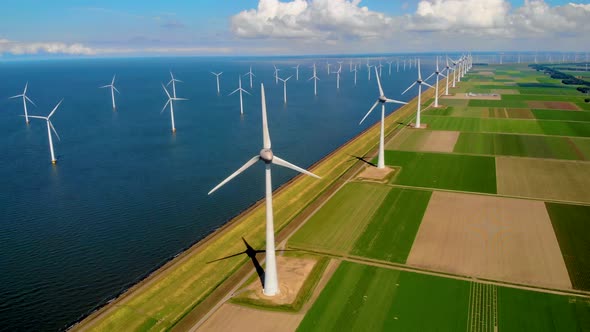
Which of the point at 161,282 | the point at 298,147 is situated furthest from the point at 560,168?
the point at 161,282

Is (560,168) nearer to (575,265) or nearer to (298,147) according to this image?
(575,265)

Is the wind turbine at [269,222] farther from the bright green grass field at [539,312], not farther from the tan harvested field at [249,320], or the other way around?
the bright green grass field at [539,312]

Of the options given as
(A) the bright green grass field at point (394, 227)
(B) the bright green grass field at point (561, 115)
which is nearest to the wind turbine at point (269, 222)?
(A) the bright green grass field at point (394, 227)

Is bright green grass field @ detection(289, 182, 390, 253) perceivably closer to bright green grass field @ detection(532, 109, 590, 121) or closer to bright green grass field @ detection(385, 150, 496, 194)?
bright green grass field @ detection(385, 150, 496, 194)

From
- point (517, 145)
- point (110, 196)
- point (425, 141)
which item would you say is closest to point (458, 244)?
point (110, 196)

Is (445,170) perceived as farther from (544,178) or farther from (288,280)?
(288,280)

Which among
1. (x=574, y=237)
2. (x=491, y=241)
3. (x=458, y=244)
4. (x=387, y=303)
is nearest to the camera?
(x=387, y=303)
